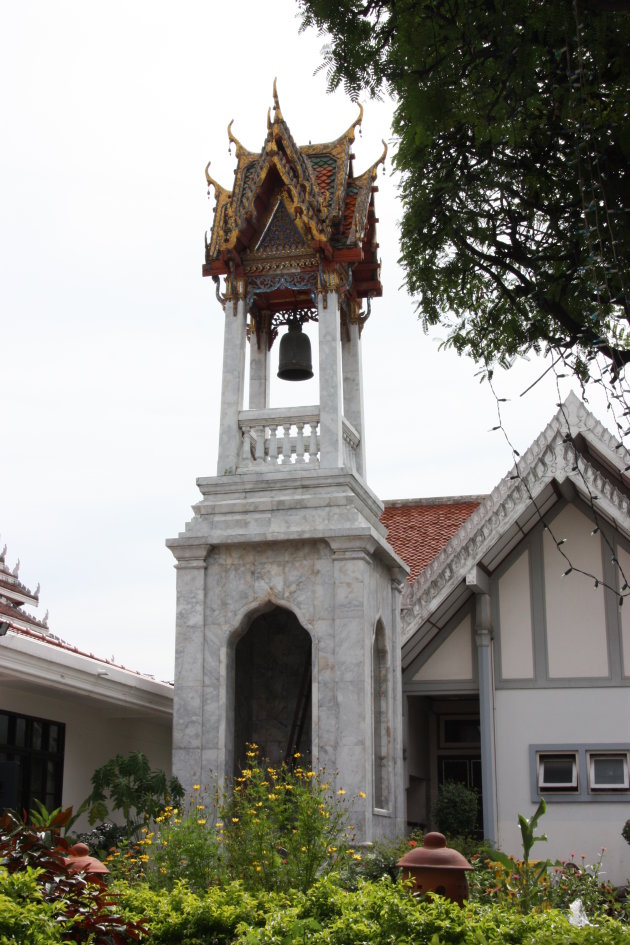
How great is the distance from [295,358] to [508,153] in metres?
8.30

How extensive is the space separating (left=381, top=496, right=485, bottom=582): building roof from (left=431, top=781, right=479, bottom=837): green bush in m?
4.27

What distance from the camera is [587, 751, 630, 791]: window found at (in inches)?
606

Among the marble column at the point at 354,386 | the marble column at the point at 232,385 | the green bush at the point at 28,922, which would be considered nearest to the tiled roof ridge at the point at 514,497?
the marble column at the point at 354,386

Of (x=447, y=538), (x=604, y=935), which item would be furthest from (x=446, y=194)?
(x=447, y=538)

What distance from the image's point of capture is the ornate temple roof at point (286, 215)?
48.7ft

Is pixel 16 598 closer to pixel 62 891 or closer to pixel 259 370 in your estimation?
pixel 259 370

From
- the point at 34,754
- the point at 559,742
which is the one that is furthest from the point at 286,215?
the point at 559,742

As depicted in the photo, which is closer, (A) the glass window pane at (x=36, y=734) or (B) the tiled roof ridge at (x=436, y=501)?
(A) the glass window pane at (x=36, y=734)

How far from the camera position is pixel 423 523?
2089cm

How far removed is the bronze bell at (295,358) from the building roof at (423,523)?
4468mm

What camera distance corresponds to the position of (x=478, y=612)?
16.3m

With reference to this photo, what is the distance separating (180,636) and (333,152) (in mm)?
6480

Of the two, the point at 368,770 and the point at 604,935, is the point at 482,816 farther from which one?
the point at 604,935

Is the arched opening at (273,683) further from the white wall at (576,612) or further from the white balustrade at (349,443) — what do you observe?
the white wall at (576,612)
